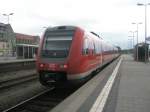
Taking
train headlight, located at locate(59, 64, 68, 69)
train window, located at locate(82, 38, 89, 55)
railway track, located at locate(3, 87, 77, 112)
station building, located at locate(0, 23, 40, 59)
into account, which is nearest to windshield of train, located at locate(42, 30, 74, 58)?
train headlight, located at locate(59, 64, 68, 69)

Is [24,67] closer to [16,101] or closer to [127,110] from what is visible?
[16,101]

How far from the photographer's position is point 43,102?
13.6 meters

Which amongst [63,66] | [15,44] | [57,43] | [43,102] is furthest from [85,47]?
[15,44]

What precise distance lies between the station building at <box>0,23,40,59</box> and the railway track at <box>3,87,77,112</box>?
98.9ft

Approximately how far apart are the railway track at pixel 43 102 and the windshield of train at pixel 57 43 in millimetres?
1801

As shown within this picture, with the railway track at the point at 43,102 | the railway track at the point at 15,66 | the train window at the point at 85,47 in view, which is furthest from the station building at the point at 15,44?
the railway track at the point at 43,102

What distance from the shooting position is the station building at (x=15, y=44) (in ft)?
156

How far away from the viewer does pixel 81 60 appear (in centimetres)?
1559

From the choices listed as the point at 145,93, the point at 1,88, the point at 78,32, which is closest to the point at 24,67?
the point at 1,88

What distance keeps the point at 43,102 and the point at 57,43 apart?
3.19 m

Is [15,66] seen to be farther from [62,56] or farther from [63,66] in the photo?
[63,66]

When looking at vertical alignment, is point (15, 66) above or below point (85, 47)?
below

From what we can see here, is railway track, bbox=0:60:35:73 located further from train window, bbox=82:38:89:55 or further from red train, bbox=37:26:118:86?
red train, bbox=37:26:118:86

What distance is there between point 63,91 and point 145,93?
5111 millimetres
